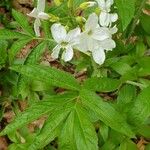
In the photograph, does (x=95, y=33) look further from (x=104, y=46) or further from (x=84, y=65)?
(x=84, y=65)

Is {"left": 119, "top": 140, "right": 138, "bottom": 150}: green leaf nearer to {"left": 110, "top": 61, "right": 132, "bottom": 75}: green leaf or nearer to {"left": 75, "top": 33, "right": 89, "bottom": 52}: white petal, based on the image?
{"left": 110, "top": 61, "right": 132, "bottom": 75}: green leaf

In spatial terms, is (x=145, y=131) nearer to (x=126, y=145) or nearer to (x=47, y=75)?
(x=126, y=145)

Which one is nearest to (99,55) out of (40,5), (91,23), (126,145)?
(91,23)

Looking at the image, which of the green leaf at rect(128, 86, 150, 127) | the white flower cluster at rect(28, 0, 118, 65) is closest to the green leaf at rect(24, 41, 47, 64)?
the white flower cluster at rect(28, 0, 118, 65)

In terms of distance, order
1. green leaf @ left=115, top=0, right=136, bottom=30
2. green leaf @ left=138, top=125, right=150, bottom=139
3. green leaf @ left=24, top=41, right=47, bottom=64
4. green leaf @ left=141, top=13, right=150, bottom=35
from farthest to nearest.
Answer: green leaf @ left=141, top=13, right=150, bottom=35 → green leaf @ left=138, top=125, right=150, bottom=139 → green leaf @ left=24, top=41, right=47, bottom=64 → green leaf @ left=115, top=0, right=136, bottom=30

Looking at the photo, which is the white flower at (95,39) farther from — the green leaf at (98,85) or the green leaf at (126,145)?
the green leaf at (126,145)

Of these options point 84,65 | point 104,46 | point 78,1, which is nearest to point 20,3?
point 84,65
